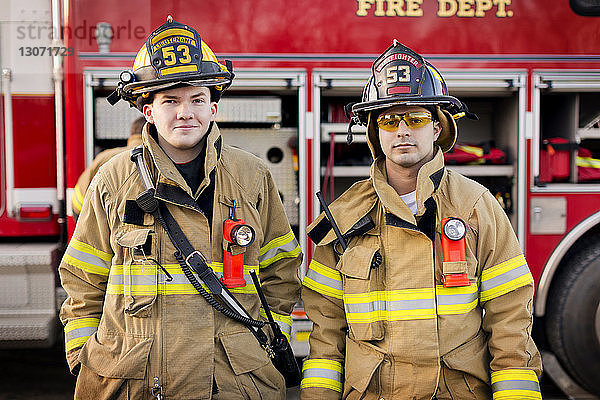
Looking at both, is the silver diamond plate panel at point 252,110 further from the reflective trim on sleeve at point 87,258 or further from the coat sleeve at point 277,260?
the reflective trim on sleeve at point 87,258

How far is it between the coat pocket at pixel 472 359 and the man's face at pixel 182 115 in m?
1.08

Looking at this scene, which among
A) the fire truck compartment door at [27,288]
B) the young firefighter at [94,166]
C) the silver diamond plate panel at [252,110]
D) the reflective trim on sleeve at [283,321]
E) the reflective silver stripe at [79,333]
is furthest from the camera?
the silver diamond plate panel at [252,110]

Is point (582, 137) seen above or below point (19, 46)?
below

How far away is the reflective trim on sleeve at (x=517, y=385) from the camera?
1.89 meters

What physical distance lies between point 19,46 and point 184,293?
285 centimetres

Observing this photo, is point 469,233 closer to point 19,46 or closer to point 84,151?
point 84,151

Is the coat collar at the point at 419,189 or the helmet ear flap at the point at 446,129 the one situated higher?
the helmet ear flap at the point at 446,129

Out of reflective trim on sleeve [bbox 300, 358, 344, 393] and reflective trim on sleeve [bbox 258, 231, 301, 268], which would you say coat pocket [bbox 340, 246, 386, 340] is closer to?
reflective trim on sleeve [bbox 300, 358, 344, 393]

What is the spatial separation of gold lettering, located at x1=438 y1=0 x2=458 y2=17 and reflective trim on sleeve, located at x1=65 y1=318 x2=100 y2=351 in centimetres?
291

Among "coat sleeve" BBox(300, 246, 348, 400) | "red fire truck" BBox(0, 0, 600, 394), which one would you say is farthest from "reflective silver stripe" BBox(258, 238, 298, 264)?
"red fire truck" BBox(0, 0, 600, 394)

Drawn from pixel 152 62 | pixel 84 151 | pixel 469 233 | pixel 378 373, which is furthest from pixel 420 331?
pixel 84 151

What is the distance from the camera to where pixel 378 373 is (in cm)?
195

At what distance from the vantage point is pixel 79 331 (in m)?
2.11

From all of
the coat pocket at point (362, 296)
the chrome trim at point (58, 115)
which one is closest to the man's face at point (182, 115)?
the coat pocket at point (362, 296)
